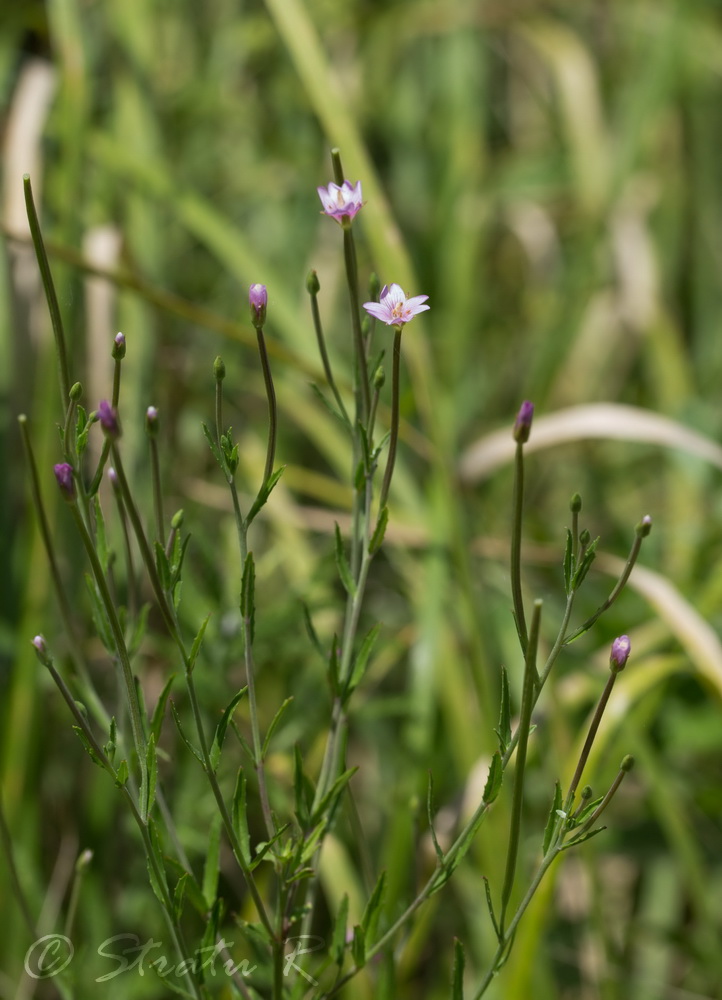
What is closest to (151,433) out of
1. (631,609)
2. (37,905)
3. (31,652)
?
(31,652)

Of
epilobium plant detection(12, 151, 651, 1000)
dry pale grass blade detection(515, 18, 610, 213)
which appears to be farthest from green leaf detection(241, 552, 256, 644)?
dry pale grass blade detection(515, 18, 610, 213)

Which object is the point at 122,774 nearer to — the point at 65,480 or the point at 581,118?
the point at 65,480

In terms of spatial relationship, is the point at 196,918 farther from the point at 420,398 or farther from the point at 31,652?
the point at 420,398

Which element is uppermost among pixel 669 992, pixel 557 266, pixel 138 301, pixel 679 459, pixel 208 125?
pixel 208 125

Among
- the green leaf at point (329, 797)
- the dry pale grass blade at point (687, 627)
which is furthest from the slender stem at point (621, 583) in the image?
the dry pale grass blade at point (687, 627)

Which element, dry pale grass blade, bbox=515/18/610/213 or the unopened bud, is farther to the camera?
dry pale grass blade, bbox=515/18/610/213

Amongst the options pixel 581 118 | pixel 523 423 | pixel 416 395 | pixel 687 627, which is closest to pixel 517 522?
pixel 523 423

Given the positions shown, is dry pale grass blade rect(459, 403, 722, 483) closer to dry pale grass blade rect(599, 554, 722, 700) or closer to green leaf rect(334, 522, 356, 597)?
dry pale grass blade rect(599, 554, 722, 700)
